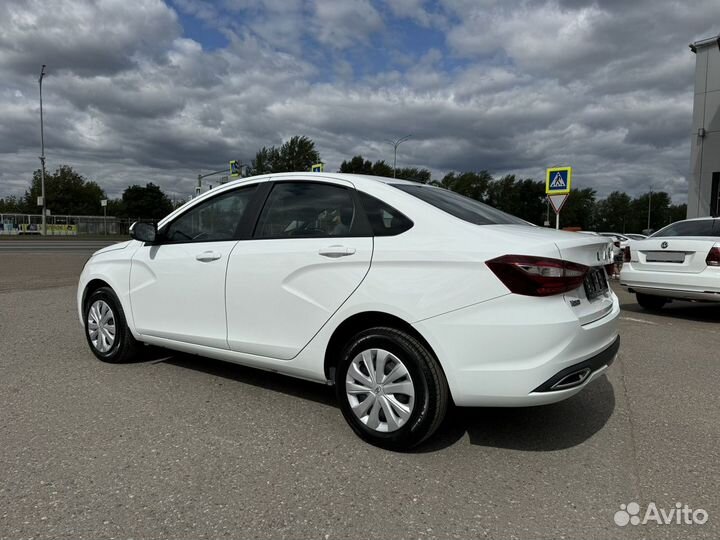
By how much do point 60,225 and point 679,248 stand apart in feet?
182

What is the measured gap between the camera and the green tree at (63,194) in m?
72.9

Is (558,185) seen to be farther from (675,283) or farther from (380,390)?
(380,390)

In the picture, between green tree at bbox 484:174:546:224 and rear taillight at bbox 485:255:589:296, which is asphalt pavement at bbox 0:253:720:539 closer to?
rear taillight at bbox 485:255:589:296

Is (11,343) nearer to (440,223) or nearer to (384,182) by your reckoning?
(384,182)

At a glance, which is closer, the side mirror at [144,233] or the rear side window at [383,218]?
the rear side window at [383,218]

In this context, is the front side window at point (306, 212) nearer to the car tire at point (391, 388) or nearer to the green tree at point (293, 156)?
the car tire at point (391, 388)

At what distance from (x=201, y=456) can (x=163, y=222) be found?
2.16 metres

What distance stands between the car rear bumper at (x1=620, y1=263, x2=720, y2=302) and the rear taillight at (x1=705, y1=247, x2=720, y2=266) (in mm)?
84

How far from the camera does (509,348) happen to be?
2723 mm

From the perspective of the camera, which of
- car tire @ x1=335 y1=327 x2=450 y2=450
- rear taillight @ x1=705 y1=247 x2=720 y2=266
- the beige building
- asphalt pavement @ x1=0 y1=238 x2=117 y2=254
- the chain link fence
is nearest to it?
car tire @ x1=335 y1=327 x2=450 y2=450

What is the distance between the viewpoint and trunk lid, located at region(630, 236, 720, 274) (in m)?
7.39

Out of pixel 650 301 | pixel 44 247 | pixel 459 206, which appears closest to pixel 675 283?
pixel 650 301

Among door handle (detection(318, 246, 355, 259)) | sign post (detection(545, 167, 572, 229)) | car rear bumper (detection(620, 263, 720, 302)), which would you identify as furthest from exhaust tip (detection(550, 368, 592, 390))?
sign post (detection(545, 167, 572, 229))

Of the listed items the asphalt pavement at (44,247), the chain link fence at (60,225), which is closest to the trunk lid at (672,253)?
the asphalt pavement at (44,247)
